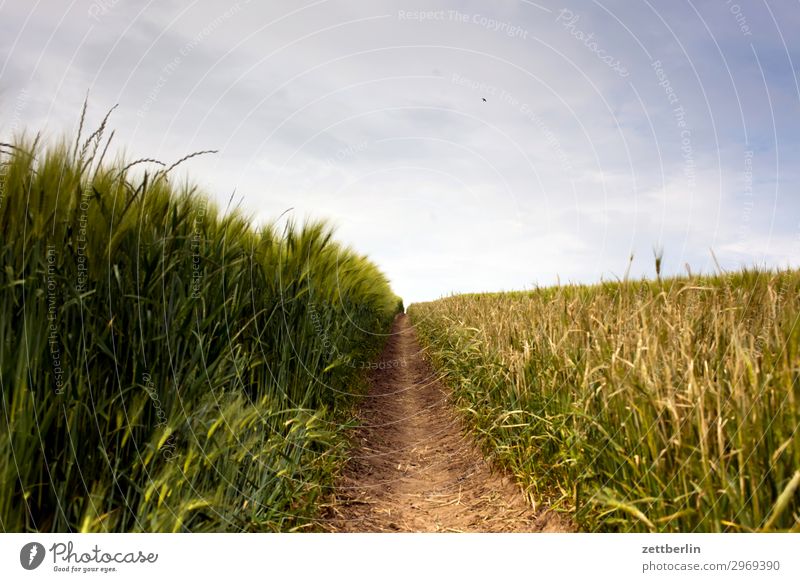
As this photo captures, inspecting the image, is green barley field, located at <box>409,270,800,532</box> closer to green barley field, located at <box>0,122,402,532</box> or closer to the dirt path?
the dirt path

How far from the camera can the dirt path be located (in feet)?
9.48

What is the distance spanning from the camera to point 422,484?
3.63m

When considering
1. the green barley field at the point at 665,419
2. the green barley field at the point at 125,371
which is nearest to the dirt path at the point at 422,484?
the green barley field at the point at 665,419

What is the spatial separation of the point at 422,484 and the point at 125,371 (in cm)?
243

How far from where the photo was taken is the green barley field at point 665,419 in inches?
64.1

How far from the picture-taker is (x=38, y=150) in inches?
71.1

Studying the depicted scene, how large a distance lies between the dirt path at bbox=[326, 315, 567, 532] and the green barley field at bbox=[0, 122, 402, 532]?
0.49 metres

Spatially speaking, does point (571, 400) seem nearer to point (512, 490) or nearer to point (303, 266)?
point (512, 490)

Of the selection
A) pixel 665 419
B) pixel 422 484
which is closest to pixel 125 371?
pixel 665 419

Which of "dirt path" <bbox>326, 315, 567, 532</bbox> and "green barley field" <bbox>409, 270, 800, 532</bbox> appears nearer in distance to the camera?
"green barley field" <bbox>409, 270, 800, 532</bbox>

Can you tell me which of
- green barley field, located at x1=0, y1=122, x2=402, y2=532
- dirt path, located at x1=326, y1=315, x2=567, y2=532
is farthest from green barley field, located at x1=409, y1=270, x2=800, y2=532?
green barley field, located at x1=0, y1=122, x2=402, y2=532

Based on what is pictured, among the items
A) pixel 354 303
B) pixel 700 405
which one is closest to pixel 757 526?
pixel 700 405

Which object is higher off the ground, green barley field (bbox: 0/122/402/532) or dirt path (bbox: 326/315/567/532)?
green barley field (bbox: 0/122/402/532)

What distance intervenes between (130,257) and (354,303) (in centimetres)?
423
